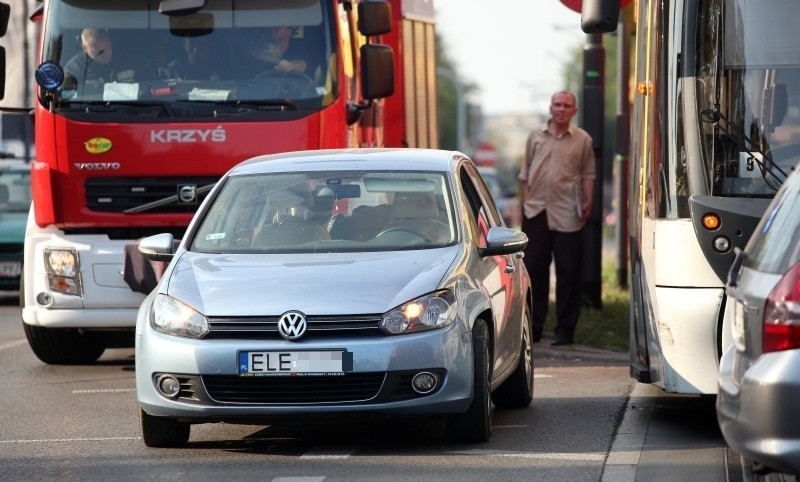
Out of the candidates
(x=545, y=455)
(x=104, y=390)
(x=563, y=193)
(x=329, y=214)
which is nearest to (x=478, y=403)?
(x=545, y=455)

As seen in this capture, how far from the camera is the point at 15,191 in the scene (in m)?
20.8

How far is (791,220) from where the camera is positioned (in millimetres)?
5609

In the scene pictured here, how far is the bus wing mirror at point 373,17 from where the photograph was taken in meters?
11.9

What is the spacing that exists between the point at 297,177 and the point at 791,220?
4.15 meters

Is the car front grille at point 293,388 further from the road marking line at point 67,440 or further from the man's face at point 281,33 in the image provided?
the man's face at point 281,33

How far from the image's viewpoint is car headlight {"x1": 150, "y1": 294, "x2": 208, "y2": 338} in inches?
316

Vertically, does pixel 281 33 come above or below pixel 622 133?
above

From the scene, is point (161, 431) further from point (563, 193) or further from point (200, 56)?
point (563, 193)

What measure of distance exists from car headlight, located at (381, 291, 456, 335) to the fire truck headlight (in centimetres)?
454

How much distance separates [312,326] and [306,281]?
1.11ft

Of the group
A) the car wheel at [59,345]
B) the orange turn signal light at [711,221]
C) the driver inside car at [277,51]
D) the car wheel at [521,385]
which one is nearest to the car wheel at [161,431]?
the car wheel at [521,385]

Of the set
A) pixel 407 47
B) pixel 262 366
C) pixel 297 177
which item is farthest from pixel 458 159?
pixel 407 47

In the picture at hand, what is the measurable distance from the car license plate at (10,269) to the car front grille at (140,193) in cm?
750

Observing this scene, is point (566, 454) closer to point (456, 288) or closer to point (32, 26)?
point (456, 288)
